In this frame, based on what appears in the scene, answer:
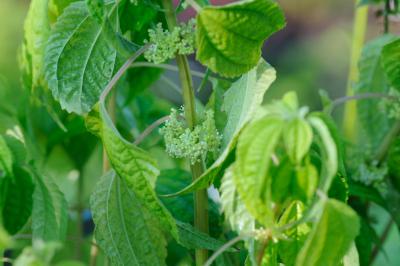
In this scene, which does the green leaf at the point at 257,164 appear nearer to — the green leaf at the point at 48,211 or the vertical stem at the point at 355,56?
the green leaf at the point at 48,211

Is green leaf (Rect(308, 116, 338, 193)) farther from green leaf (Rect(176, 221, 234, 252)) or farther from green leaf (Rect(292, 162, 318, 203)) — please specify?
green leaf (Rect(176, 221, 234, 252))

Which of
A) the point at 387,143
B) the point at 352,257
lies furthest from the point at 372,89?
the point at 352,257

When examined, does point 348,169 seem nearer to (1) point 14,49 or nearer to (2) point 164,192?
(2) point 164,192

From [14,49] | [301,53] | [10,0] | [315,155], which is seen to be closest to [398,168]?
[315,155]

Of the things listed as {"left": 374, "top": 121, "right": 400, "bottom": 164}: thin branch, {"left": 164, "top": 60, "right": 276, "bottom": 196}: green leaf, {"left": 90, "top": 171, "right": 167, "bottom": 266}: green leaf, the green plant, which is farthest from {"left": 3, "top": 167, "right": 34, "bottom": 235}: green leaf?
{"left": 374, "top": 121, "right": 400, "bottom": 164}: thin branch

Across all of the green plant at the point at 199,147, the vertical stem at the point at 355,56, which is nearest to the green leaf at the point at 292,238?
the green plant at the point at 199,147

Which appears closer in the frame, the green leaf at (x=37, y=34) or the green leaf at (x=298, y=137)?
the green leaf at (x=298, y=137)

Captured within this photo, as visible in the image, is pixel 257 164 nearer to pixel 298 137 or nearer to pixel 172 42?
pixel 298 137
